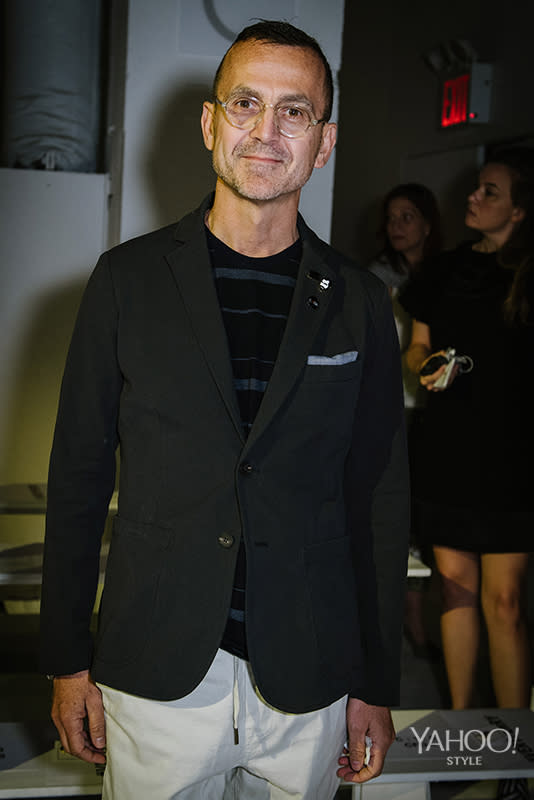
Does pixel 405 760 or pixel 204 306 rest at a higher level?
pixel 204 306

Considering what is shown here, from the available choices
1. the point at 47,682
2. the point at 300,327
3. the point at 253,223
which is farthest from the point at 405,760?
the point at 253,223

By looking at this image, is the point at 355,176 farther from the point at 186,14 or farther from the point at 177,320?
the point at 177,320

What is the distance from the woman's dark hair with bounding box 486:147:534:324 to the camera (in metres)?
2.62

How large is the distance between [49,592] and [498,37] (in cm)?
468

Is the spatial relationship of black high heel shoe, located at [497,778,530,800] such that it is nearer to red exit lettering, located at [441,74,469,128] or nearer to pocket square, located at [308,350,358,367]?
pocket square, located at [308,350,358,367]

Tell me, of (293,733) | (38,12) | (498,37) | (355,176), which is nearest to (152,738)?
(293,733)

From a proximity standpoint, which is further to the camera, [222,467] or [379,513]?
[379,513]

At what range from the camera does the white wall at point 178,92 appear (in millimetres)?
2262

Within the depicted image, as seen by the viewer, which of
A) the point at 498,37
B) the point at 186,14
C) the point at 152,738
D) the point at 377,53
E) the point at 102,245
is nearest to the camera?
the point at 152,738

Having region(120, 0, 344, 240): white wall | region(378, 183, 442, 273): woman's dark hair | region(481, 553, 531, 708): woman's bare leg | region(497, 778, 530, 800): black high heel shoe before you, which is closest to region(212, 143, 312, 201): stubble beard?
region(120, 0, 344, 240): white wall

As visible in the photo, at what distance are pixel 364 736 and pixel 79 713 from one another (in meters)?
0.50

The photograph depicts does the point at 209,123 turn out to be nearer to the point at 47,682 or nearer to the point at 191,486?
the point at 191,486

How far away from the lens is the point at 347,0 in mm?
6383

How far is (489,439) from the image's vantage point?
107 inches
